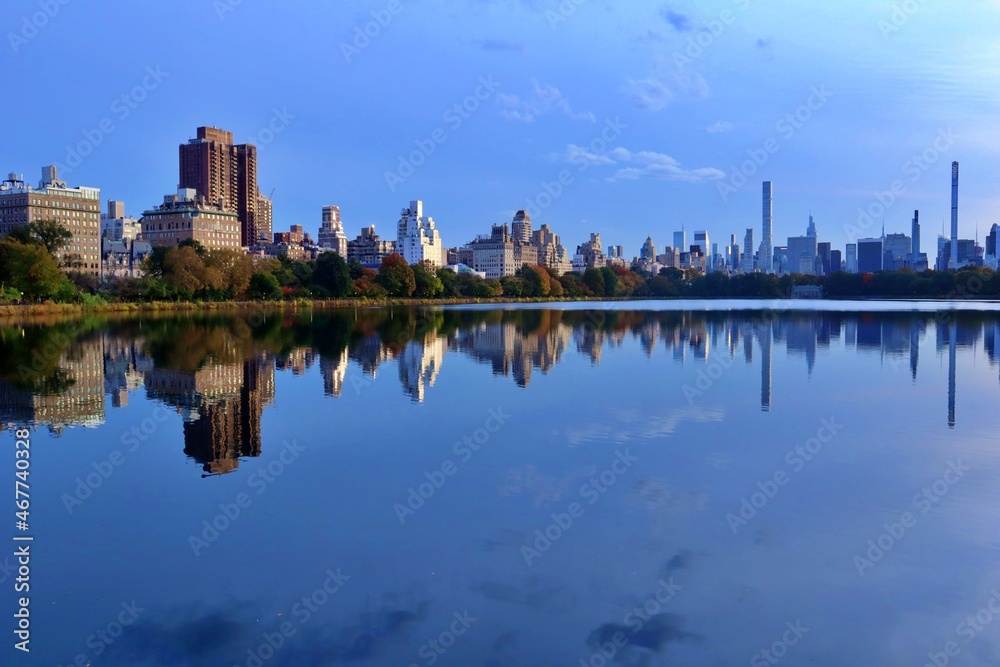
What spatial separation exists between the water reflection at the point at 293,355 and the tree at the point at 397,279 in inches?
1492

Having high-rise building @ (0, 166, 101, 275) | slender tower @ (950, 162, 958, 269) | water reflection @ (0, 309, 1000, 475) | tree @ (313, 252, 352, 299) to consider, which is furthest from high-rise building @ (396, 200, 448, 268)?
water reflection @ (0, 309, 1000, 475)

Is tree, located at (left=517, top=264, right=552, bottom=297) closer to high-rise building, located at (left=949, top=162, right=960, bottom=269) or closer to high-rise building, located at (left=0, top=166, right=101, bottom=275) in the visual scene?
high-rise building, located at (left=0, top=166, right=101, bottom=275)

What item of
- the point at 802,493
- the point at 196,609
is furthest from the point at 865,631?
the point at 196,609

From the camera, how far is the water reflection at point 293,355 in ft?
40.3

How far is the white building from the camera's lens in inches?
6781

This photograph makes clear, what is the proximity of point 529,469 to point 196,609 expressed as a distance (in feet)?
14.1

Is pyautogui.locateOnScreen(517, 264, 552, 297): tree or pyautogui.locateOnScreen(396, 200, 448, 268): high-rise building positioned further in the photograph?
pyautogui.locateOnScreen(396, 200, 448, 268): high-rise building

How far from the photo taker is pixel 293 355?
838 inches

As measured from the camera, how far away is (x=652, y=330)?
32469 mm

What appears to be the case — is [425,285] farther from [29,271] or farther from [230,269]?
[29,271]

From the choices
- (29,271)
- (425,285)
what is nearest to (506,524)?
(29,271)

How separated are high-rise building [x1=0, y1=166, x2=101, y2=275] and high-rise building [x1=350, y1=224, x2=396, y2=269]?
66.1m

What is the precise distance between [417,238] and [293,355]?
13028 centimetres

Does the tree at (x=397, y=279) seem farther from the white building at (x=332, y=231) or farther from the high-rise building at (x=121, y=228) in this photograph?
the white building at (x=332, y=231)
